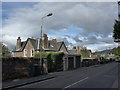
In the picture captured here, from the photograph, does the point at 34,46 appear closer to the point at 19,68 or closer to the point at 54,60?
the point at 54,60

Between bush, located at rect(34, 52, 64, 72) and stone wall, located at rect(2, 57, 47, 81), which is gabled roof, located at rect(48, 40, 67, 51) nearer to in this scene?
bush, located at rect(34, 52, 64, 72)

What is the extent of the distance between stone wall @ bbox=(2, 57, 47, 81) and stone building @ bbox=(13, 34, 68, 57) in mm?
25940

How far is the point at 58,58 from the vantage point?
28406 mm

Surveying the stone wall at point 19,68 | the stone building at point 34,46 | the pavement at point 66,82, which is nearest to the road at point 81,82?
the pavement at point 66,82

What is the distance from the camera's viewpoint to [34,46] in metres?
49.2

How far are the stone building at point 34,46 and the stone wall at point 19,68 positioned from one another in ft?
85.1

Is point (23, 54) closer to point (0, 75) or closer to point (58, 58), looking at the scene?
point (58, 58)

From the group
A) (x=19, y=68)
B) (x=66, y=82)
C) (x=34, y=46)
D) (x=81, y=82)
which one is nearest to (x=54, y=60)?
(x=19, y=68)

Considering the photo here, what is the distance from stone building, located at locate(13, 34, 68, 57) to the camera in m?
48.5

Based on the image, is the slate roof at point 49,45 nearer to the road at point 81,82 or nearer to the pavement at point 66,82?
the road at point 81,82

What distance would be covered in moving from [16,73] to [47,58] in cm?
750

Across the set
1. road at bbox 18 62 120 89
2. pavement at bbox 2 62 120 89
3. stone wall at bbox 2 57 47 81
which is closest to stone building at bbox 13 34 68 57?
stone wall at bbox 2 57 47 81

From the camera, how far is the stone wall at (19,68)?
16828mm

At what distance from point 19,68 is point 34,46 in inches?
1202
